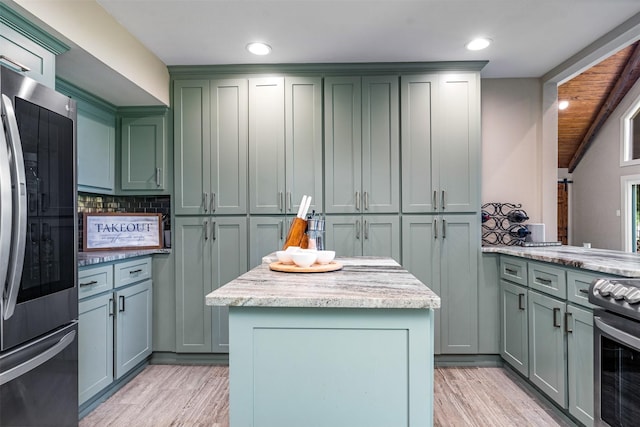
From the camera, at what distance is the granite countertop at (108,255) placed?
209 centimetres

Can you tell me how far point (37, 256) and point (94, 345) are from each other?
0.96m

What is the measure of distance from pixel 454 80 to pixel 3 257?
299 centimetres

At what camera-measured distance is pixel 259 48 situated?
2.61 meters

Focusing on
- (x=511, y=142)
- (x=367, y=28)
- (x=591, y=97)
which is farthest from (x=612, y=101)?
(x=367, y=28)

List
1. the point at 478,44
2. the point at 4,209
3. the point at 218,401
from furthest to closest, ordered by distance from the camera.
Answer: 1. the point at 478,44
2. the point at 218,401
3. the point at 4,209

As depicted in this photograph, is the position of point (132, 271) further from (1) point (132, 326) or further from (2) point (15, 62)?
(2) point (15, 62)

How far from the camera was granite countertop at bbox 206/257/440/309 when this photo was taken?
1.08m

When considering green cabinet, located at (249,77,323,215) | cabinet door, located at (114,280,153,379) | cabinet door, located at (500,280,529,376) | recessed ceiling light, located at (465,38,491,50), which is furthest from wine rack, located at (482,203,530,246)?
cabinet door, located at (114,280,153,379)

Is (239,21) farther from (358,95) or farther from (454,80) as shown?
(454,80)

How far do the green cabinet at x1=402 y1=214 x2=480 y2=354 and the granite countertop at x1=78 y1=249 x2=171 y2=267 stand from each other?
201 centimetres

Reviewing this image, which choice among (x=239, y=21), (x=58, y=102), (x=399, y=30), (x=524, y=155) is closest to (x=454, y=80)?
(x=399, y=30)

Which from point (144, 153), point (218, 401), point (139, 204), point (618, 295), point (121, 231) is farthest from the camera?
point (139, 204)

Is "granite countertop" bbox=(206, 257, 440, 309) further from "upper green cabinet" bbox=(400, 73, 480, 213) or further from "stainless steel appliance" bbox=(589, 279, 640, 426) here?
"upper green cabinet" bbox=(400, 73, 480, 213)

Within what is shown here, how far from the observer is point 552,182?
10.3 feet
